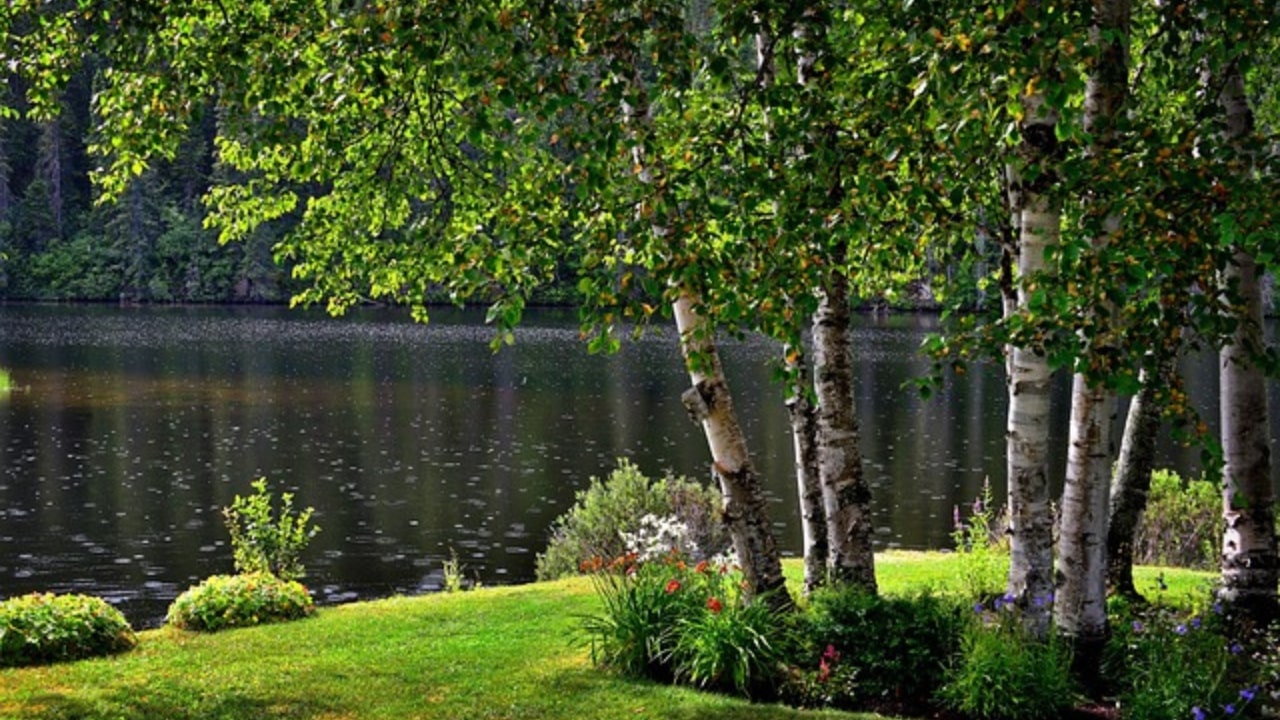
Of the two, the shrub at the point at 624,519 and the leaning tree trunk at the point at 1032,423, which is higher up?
the leaning tree trunk at the point at 1032,423

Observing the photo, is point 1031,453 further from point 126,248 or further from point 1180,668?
point 126,248

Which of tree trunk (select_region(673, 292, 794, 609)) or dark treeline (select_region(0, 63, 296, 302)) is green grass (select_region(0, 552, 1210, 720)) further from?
dark treeline (select_region(0, 63, 296, 302))

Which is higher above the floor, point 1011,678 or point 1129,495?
point 1129,495

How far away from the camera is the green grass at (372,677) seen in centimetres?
869

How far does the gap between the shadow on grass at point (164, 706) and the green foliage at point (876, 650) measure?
10.5ft

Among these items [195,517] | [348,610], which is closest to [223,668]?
[348,610]

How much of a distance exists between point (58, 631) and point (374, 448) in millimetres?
25813

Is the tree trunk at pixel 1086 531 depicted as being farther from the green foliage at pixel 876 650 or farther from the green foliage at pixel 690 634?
the green foliage at pixel 690 634

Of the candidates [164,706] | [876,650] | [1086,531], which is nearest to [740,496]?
[876,650]

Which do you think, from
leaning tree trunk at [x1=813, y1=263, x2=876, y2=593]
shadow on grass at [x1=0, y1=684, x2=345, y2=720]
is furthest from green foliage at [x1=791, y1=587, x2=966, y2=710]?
shadow on grass at [x1=0, y1=684, x2=345, y2=720]

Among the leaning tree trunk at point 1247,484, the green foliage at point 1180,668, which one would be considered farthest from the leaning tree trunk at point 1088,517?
the leaning tree trunk at point 1247,484

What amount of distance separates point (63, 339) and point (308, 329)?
53.9ft

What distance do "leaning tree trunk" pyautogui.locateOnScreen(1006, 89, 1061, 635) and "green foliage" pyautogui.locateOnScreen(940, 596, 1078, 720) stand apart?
234 mm

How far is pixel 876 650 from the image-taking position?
9.08 meters
